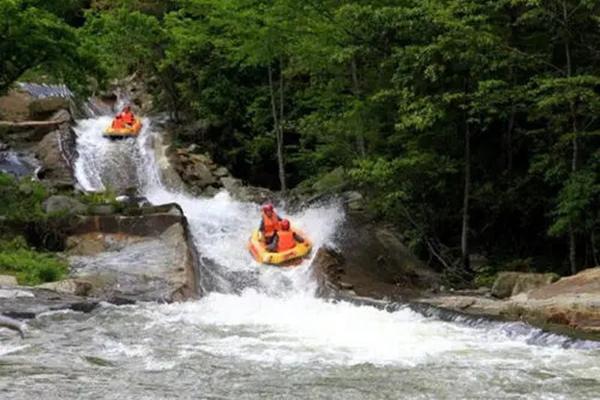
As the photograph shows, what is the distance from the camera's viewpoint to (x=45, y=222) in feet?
48.6

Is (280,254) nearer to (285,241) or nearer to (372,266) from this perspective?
(285,241)

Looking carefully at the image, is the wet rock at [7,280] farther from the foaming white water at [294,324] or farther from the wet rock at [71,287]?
the foaming white water at [294,324]

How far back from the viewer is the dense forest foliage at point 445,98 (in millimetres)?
13289

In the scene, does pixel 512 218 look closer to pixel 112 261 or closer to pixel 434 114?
pixel 434 114

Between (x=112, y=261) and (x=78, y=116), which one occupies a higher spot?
(x=78, y=116)

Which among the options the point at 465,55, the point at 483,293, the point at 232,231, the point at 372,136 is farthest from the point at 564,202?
the point at 232,231

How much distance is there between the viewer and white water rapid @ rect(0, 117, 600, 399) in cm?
666

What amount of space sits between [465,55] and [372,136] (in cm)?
406

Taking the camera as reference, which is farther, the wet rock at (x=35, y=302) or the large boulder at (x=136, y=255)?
the large boulder at (x=136, y=255)

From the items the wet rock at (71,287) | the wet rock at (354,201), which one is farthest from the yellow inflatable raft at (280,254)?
the wet rock at (71,287)

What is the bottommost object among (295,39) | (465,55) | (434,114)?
(434,114)

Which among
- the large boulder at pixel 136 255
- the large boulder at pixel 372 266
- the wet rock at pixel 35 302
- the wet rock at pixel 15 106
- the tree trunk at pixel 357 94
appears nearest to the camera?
the wet rock at pixel 35 302

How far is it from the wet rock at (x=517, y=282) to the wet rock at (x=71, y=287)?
6904 mm

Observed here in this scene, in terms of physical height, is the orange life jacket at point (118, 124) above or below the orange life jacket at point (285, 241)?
above
